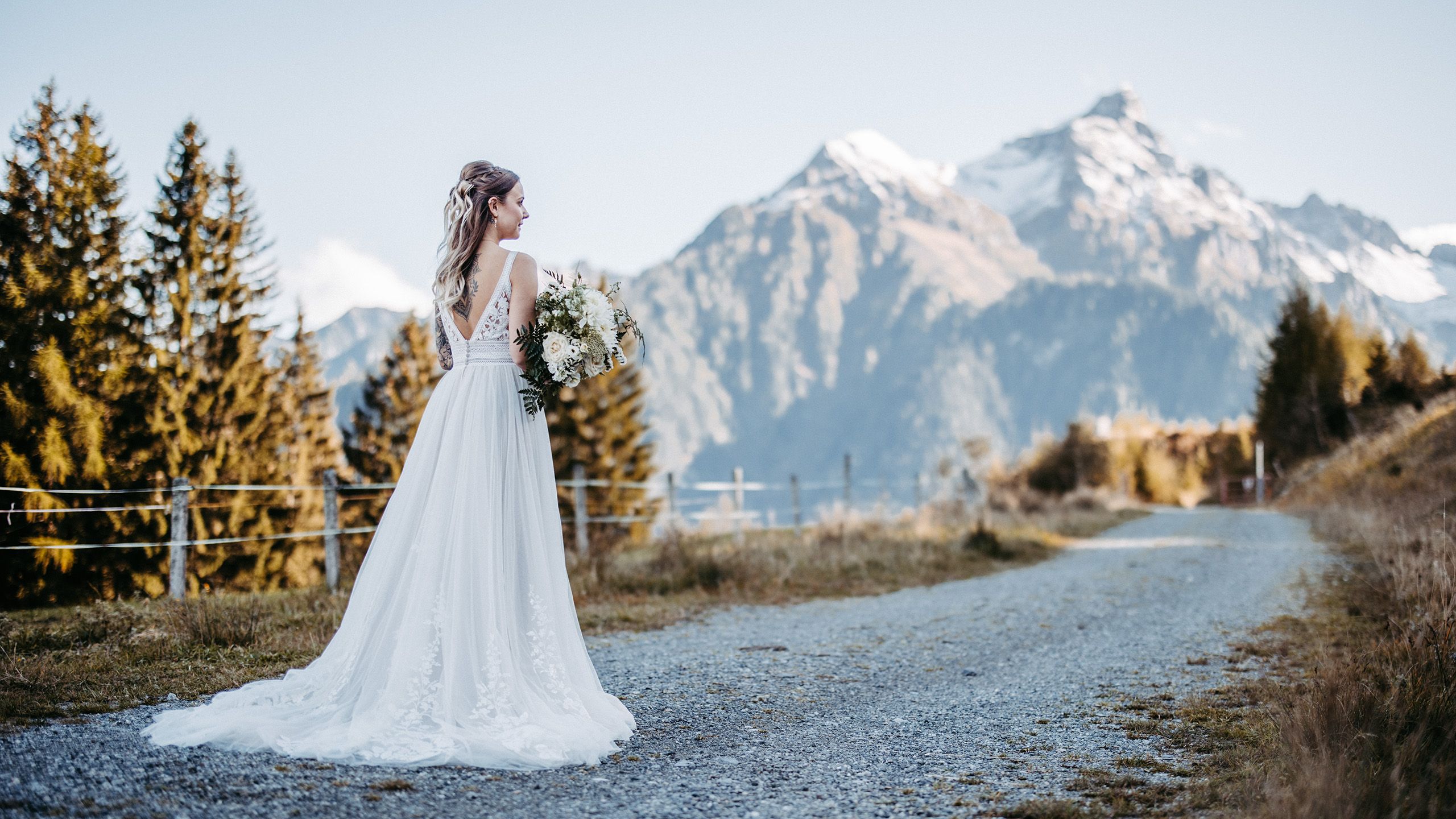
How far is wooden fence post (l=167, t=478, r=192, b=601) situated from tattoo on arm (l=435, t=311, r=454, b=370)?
5344 millimetres

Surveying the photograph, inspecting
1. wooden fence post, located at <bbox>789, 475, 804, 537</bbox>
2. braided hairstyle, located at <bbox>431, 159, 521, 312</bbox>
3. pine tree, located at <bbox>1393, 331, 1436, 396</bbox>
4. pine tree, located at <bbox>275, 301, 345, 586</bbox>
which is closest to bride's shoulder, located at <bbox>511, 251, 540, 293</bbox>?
braided hairstyle, located at <bbox>431, 159, 521, 312</bbox>

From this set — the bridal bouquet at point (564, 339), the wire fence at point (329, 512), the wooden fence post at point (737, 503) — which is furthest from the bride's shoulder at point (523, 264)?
the wooden fence post at point (737, 503)

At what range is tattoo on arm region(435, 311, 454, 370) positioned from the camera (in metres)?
4.21

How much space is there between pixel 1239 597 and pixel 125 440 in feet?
61.7

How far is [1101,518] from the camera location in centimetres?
2475

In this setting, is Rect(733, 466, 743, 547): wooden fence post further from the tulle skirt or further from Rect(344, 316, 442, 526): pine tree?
Rect(344, 316, 442, 526): pine tree

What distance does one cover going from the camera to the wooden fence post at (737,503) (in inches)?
678

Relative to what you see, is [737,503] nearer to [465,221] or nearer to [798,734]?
[798,734]

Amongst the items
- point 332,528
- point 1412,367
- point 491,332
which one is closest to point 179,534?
point 332,528

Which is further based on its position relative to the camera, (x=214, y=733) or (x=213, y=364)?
(x=213, y=364)

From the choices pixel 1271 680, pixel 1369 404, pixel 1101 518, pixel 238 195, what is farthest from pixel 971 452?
pixel 1271 680

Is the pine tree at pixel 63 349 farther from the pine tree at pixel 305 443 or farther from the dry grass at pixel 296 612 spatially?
the dry grass at pixel 296 612

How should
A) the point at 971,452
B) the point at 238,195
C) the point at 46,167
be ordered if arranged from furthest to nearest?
the point at 971,452 → the point at 238,195 → the point at 46,167

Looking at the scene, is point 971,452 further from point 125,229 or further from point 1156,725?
point 1156,725
